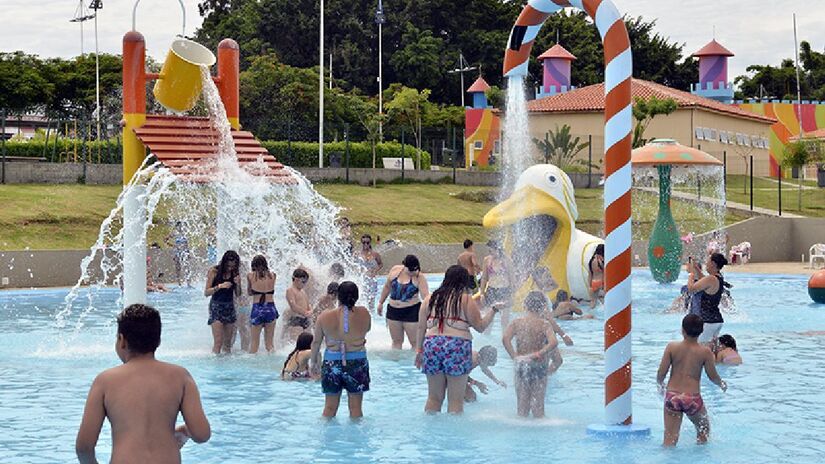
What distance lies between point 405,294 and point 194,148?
322 centimetres

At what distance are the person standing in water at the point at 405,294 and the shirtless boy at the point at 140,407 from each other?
27.2ft

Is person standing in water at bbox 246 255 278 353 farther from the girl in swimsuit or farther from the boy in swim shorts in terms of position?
the boy in swim shorts

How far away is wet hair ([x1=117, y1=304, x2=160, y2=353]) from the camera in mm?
5305

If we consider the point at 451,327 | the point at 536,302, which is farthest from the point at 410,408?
the point at 536,302

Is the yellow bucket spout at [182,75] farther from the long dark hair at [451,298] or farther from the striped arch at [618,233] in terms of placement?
the striped arch at [618,233]

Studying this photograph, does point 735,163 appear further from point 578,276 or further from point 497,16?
point 578,276

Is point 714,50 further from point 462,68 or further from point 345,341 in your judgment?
point 345,341

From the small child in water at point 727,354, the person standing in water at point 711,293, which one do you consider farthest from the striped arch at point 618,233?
the small child in water at point 727,354

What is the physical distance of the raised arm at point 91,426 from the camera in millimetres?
5129

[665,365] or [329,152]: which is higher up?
[329,152]

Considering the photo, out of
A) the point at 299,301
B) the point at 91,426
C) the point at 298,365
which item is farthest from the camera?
the point at 299,301

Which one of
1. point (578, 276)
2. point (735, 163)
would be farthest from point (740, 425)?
point (735, 163)

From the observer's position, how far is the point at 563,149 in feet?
162

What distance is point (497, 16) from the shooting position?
71.6 meters
